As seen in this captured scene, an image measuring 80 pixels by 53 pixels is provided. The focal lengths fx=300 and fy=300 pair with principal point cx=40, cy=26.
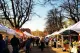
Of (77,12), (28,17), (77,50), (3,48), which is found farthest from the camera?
(77,12)

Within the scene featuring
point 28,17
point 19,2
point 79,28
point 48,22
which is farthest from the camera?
point 48,22

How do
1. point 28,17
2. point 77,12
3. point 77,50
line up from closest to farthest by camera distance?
1. point 77,50
2. point 28,17
3. point 77,12

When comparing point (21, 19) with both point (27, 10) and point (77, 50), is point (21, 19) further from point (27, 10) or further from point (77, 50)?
point (77, 50)

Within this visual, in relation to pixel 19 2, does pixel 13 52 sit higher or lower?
lower

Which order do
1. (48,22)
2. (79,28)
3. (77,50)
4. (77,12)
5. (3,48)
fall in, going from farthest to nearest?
(48,22) → (77,12) → (77,50) → (79,28) → (3,48)

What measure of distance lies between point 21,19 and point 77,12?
44.1 feet

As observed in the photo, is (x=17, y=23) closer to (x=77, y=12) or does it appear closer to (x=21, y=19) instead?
(x=21, y=19)

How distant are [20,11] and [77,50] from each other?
20364 millimetres

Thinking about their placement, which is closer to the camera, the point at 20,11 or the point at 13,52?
the point at 13,52

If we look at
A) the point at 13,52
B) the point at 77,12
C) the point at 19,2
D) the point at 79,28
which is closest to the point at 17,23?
the point at 19,2

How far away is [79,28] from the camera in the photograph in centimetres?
1764

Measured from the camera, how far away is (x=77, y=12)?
50.7m

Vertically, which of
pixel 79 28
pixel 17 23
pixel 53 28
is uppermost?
pixel 79 28

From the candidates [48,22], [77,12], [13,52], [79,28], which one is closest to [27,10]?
[77,12]
